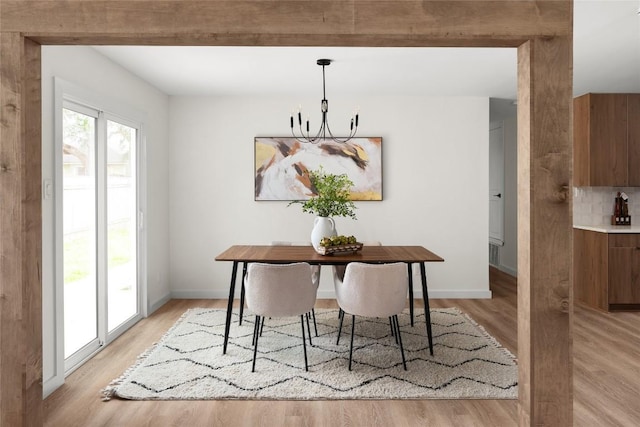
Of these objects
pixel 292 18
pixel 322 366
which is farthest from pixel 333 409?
pixel 292 18

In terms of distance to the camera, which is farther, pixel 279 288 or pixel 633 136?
pixel 633 136

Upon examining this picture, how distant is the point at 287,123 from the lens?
5.87 metres

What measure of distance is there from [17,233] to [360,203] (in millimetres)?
4112

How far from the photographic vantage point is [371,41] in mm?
2295

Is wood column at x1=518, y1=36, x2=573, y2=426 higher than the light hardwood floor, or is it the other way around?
wood column at x1=518, y1=36, x2=573, y2=426

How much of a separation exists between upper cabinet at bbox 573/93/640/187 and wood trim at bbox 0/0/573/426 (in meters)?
3.81

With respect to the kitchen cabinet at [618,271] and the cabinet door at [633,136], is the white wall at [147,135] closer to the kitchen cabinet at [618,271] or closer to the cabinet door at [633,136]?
the kitchen cabinet at [618,271]

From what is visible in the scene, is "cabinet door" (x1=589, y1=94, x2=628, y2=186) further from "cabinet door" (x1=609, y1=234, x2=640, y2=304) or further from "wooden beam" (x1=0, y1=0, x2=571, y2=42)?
"wooden beam" (x1=0, y1=0, x2=571, y2=42)

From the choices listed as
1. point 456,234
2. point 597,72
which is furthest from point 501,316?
point 597,72

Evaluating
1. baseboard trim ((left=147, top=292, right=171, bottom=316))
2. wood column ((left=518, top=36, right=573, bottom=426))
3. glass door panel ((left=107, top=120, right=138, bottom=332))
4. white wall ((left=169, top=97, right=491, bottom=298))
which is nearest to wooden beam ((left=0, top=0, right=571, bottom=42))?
wood column ((left=518, top=36, right=573, bottom=426))

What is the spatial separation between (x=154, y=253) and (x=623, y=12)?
467 centimetres

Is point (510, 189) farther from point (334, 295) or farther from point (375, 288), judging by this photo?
point (375, 288)

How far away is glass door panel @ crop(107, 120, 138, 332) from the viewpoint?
4.34 metres

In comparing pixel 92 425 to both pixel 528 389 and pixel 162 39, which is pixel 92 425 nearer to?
pixel 162 39
